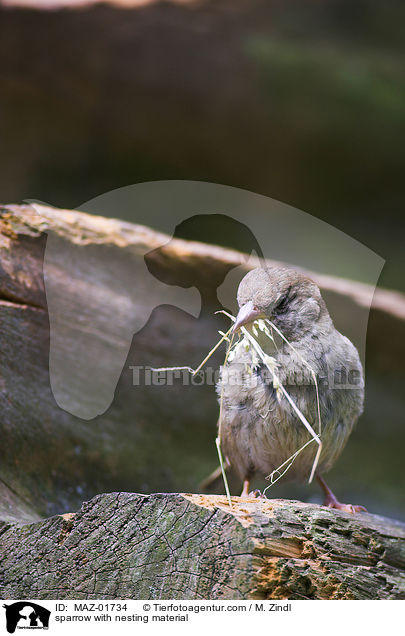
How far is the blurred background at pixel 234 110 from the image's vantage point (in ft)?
10.3

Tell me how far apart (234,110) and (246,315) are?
1729 millimetres

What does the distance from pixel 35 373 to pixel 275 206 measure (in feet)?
4.59

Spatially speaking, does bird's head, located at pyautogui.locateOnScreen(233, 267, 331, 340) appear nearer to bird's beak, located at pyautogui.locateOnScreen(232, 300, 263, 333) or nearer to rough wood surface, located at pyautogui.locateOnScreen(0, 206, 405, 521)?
bird's beak, located at pyautogui.locateOnScreen(232, 300, 263, 333)

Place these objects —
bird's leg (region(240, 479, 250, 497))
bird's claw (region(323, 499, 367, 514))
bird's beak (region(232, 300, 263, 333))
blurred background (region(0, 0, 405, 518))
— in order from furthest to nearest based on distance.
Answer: blurred background (region(0, 0, 405, 518)) < bird's leg (region(240, 479, 250, 497)) < bird's claw (region(323, 499, 367, 514)) < bird's beak (region(232, 300, 263, 333))

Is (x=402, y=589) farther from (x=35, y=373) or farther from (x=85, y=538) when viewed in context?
(x=35, y=373)

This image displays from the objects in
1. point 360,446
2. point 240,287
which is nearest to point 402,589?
point 240,287

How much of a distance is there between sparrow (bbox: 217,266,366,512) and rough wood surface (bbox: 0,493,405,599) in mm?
479

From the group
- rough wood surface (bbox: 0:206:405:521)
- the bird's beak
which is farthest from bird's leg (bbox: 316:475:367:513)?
the bird's beak

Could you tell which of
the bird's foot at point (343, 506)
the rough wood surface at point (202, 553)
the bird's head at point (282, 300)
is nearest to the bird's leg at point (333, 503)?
the bird's foot at point (343, 506)

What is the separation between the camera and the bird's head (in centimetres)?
243

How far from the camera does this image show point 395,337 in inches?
134
